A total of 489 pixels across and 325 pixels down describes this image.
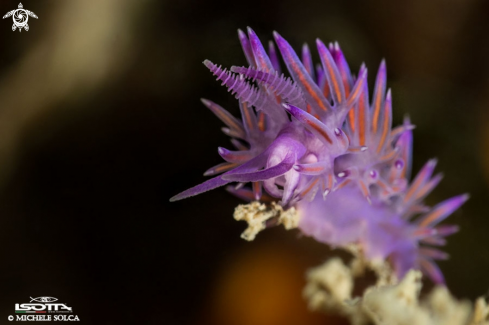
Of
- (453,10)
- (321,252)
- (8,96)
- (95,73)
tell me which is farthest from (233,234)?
(453,10)

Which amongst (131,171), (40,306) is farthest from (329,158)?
(40,306)

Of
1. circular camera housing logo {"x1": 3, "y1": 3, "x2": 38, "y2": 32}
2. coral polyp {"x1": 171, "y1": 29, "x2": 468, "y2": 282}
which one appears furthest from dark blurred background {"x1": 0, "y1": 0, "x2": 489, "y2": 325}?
coral polyp {"x1": 171, "y1": 29, "x2": 468, "y2": 282}

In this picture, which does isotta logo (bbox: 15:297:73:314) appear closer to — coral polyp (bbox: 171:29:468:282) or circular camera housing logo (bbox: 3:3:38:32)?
coral polyp (bbox: 171:29:468:282)

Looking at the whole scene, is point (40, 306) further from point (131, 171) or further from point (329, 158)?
point (329, 158)

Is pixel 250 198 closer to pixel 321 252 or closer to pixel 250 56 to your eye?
pixel 321 252

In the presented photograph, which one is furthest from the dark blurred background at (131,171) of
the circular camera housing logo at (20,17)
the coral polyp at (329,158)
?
the coral polyp at (329,158)
